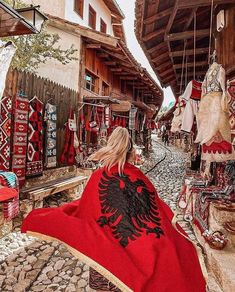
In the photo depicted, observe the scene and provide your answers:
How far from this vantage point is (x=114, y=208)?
8.51 feet

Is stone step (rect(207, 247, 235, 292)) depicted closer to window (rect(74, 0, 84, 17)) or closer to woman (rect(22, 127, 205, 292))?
woman (rect(22, 127, 205, 292))

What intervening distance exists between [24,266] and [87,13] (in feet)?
53.2

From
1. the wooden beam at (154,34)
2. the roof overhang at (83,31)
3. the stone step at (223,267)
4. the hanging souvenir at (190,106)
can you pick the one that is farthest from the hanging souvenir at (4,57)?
the roof overhang at (83,31)

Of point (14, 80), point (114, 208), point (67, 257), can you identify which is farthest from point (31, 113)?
point (114, 208)

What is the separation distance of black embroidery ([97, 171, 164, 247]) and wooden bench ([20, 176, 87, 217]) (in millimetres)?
3963

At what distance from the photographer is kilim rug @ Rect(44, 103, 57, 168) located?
7.80 metres

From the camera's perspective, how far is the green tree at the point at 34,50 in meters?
9.93

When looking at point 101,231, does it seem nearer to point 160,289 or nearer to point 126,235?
point 126,235

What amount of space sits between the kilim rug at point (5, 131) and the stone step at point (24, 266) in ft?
6.01

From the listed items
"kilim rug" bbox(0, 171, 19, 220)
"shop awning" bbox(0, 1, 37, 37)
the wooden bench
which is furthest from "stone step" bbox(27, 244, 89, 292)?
"shop awning" bbox(0, 1, 37, 37)

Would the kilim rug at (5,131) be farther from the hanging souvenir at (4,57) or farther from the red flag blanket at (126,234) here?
the red flag blanket at (126,234)

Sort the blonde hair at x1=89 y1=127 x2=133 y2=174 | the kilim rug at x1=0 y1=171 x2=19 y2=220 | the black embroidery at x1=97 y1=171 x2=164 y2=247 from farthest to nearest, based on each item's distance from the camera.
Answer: the kilim rug at x1=0 y1=171 x2=19 y2=220 < the blonde hair at x1=89 y1=127 x2=133 y2=174 < the black embroidery at x1=97 y1=171 x2=164 y2=247

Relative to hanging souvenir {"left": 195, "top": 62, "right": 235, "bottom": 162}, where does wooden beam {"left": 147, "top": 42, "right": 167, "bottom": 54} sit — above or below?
above

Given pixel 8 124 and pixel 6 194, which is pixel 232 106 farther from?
pixel 8 124
